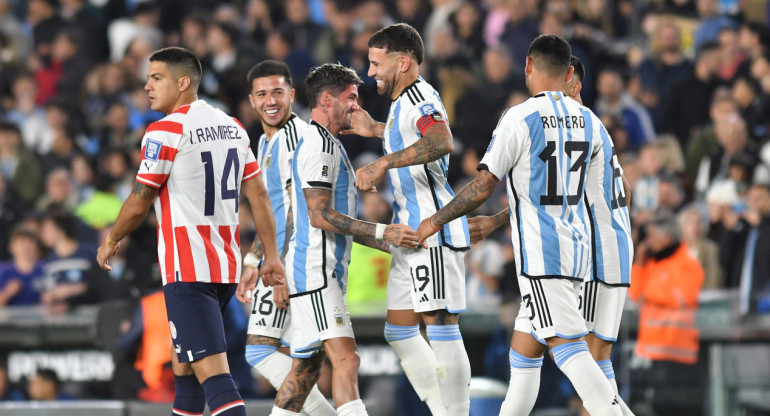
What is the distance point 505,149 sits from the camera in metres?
6.68

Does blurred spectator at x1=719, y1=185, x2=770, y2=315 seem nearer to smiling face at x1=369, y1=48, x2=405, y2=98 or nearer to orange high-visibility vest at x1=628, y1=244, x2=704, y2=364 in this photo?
orange high-visibility vest at x1=628, y1=244, x2=704, y2=364

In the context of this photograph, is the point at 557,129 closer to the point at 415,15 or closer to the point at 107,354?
Answer: the point at 107,354

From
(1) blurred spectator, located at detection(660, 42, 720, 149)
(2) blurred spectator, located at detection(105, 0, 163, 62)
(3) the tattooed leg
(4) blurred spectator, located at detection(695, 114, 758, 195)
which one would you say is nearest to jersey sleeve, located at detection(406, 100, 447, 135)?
(3) the tattooed leg

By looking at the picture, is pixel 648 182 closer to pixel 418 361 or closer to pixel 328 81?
pixel 418 361

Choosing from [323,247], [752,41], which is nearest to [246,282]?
[323,247]

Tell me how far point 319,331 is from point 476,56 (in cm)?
871

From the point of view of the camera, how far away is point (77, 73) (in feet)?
58.2

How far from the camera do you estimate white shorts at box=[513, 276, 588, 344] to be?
21.9ft

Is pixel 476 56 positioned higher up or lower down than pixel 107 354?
higher up

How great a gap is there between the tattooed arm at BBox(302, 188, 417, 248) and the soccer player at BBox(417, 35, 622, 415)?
9.4 inches

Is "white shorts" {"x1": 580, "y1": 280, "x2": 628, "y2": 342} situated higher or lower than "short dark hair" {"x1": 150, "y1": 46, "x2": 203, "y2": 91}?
lower

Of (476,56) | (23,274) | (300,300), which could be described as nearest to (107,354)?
(23,274)

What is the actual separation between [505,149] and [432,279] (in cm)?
103

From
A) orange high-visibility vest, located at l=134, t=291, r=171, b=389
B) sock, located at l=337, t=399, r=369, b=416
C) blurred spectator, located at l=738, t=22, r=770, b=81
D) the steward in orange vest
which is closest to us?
sock, located at l=337, t=399, r=369, b=416
